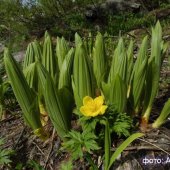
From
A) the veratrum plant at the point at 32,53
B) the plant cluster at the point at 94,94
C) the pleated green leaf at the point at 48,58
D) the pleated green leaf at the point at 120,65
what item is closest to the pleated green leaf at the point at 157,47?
the plant cluster at the point at 94,94

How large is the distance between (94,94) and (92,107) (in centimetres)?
23

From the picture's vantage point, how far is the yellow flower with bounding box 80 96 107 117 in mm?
1932

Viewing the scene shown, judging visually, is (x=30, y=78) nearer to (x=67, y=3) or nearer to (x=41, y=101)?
(x=41, y=101)

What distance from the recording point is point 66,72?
2.15m

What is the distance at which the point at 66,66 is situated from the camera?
7.06 ft

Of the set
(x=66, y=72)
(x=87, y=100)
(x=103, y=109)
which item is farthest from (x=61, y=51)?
(x=103, y=109)

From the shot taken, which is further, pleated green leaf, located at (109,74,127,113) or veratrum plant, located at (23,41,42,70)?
veratrum plant, located at (23,41,42,70)

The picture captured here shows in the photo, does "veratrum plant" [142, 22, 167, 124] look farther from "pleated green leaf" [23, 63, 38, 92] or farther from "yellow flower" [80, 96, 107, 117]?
"pleated green leaf" [23, 63, 38, 92]

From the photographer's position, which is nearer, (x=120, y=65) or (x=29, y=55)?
(x=120, y=65)

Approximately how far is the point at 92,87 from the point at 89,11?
26.4ft

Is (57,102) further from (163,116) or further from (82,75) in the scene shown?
(163,116)

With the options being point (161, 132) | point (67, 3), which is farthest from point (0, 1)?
point (161, 132)

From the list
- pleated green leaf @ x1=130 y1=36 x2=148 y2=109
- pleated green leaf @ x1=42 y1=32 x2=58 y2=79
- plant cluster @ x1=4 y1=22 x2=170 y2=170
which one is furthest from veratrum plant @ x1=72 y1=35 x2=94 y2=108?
pleated green leaf @ x1=42 y1=32 x2=58 y2=79

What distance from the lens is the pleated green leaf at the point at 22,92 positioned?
6.69 feet
